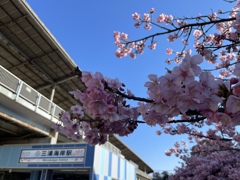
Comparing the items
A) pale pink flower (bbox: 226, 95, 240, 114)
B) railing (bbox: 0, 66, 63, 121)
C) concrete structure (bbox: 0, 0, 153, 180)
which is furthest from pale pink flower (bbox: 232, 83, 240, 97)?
railing (bbox: 0, 66, 63, 121)

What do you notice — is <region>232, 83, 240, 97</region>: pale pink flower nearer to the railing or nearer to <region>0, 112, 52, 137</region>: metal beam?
the railing

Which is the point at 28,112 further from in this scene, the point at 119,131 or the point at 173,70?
the point at 173,70

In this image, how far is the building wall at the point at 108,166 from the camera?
10.0 metres

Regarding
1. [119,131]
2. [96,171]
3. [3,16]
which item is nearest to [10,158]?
[96,171]

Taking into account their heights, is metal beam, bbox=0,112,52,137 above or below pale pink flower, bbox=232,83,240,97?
above

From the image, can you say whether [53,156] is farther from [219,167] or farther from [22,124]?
[219,167]

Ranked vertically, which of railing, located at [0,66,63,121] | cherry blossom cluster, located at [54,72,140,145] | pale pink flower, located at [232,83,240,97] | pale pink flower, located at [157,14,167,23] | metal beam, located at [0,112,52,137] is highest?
railing, located at [0,66,63,121]

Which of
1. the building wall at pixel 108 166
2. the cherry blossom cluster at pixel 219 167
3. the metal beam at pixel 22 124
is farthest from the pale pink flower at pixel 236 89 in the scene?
the metal beam at pixel 22 124

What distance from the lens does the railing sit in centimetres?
911

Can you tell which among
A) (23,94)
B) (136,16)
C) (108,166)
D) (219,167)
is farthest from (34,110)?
(219,167)

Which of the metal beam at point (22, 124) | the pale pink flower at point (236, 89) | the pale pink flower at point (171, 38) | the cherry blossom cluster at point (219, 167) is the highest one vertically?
the pale pink flower at point (171, 38)

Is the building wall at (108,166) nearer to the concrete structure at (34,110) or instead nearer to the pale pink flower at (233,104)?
the concrete structure at (34,110)

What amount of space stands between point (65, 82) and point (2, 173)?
6.42 metres

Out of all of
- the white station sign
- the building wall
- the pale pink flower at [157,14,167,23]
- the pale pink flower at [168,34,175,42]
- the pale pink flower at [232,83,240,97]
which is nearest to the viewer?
the pale pink flower at [232,83,240,97]
